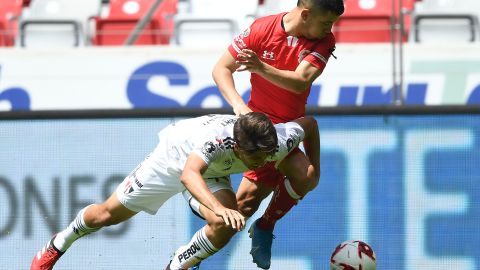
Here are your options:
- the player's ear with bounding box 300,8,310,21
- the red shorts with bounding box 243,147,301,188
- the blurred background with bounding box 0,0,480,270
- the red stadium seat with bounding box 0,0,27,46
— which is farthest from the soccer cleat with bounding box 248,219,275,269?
the red stadium seat with bounding box 0,0,27,46

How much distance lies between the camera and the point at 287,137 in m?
5.92

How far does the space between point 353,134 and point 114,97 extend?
243 cm

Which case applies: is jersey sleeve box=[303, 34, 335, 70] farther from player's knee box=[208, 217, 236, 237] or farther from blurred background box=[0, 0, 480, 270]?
player's knee box=[208, 217, 236, 237]

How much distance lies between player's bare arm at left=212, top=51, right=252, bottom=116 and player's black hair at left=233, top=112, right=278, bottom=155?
272 millimetres

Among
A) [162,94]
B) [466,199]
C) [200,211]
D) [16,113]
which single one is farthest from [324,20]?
[162,94]

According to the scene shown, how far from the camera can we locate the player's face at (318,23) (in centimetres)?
588

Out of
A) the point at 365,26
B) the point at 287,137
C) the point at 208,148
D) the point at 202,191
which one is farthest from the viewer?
the point at 365,26

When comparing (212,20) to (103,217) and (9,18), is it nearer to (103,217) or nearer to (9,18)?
(9,18)

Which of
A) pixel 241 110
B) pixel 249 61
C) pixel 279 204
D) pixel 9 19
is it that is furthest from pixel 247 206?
pixel 9 19

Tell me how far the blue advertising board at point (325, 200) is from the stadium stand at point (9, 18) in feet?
9.56

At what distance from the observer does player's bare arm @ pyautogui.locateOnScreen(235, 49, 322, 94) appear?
5.60m

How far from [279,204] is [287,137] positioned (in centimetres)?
65

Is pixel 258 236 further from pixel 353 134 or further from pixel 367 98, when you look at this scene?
pixel 367 98

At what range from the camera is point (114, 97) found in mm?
8656
